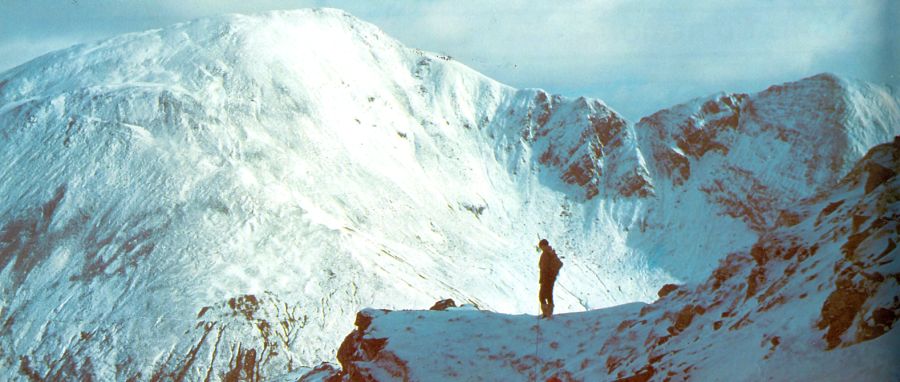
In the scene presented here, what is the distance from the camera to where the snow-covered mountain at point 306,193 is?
123 meters

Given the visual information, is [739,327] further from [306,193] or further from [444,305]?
[306,193]

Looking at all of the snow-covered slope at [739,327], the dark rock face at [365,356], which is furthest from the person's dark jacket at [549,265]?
the dark rock face at [365,356]

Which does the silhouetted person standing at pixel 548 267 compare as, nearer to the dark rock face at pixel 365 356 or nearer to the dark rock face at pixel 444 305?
the dark rock face at pixel 365 356

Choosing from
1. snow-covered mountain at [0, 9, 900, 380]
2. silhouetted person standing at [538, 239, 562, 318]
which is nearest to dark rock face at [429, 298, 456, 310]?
silhouetted person standing at [538, 239, 562, 318]

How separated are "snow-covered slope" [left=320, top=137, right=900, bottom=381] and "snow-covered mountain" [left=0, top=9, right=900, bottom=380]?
75.4 meters

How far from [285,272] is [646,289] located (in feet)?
227

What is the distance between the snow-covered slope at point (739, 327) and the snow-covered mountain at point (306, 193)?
247 ft

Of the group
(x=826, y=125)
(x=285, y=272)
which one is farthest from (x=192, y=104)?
(x=826, y=125)

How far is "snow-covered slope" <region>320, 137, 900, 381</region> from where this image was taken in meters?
19.1

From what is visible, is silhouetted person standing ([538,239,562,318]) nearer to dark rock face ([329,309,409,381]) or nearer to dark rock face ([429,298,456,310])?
dark rock face ([329,309,409,381])

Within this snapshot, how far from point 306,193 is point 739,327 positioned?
426 feet

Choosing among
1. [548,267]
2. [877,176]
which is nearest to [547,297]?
[548,267]

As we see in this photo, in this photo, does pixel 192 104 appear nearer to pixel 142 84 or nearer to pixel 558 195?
pixel 142 84

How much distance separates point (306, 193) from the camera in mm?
148500
